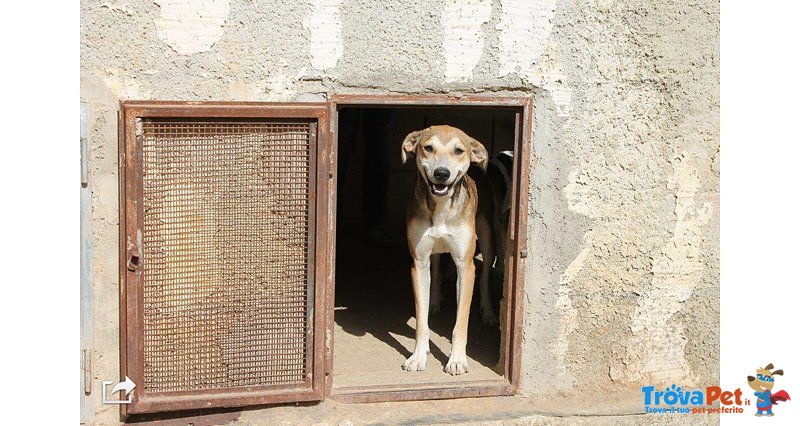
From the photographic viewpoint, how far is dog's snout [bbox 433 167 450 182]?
607 centimetres

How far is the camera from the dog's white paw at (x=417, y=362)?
6.32m

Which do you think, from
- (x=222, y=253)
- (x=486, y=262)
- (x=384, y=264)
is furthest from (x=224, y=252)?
(x=384, y=264)

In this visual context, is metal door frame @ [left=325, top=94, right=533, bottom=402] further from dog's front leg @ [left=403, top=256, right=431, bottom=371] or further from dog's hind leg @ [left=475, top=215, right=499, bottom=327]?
dog's hind leg @ [left=475, top=215, right=499, bottom=327]

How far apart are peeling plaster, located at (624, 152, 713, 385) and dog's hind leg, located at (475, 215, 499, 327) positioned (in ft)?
4.65

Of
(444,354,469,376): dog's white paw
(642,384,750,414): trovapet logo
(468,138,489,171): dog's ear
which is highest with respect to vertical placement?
(468,138,489,171): dog's ear

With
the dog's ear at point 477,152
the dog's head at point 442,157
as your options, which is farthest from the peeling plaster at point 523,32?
the dog's ear at point 477,152

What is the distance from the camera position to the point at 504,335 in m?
6.13

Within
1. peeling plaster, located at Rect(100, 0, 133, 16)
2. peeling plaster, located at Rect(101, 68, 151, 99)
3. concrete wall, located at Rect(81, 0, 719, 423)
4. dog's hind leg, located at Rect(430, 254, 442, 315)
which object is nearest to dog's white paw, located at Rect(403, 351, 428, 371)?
concrete wall, located at Rect(81, 0, 719, 423)

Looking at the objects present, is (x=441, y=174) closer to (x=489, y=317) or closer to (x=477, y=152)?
(x=477, y=152)

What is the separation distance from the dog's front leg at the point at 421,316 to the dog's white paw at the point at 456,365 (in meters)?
0.17

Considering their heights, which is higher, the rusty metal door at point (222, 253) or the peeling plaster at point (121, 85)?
the peeling plaster at point (121, 85)

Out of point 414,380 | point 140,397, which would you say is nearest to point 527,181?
point 414,380
